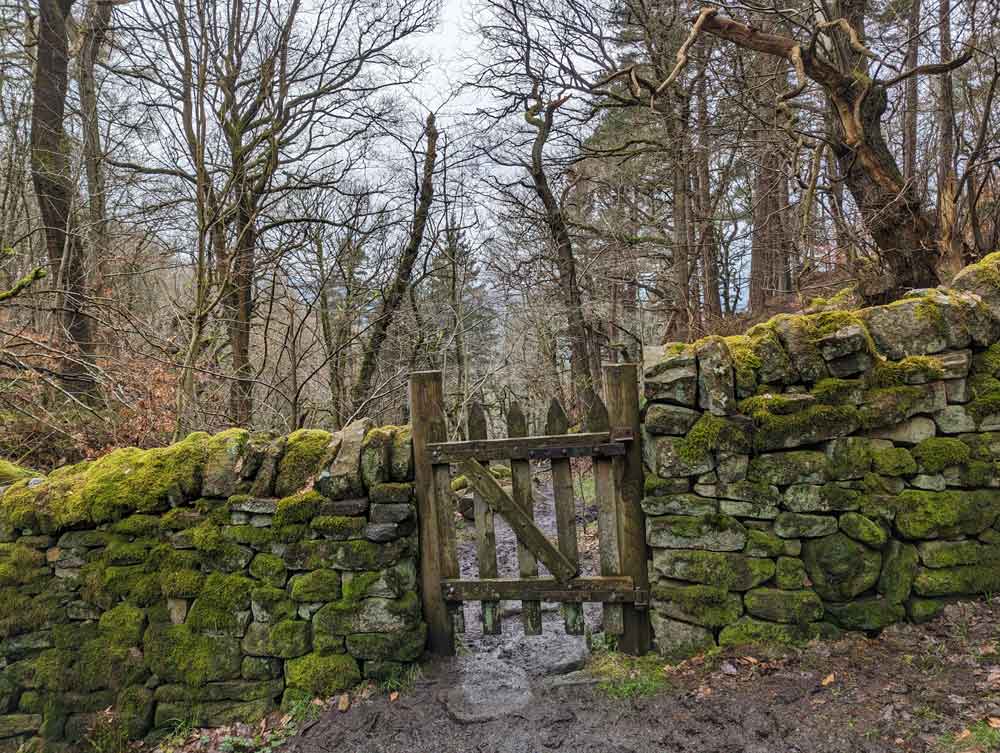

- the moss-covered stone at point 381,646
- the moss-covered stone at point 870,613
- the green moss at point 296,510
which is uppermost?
the green moss at point 296,510

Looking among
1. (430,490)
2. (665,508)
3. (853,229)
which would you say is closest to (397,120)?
(853,229)

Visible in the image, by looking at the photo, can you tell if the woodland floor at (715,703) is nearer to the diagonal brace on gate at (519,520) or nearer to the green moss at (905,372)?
the diagonal brace on gate at (519,520)

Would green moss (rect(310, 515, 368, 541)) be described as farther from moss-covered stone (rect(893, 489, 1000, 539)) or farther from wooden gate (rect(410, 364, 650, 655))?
moss-covered stone (rect(893, 489, 1000, 539))

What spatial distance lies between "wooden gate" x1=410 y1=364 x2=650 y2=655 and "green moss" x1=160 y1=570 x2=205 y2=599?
1405 mm

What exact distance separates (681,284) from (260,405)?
22.3 ft

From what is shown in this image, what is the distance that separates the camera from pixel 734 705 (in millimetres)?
2795

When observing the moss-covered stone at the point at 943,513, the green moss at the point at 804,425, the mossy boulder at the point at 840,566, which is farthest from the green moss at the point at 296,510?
the moss-covered stone at the point at 943,513

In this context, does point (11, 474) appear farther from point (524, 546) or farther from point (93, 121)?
point (93, 121)

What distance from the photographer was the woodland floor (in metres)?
2.51

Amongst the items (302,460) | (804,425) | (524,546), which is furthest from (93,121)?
(804,425)

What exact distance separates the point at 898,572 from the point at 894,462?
2.02 ft

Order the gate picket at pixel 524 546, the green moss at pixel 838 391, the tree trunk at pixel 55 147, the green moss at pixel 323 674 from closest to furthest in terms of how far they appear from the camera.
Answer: the green moss at pixel 838 391 → the green moss at pixel 323 674 → the gate picket at pixel 524 546 → the tree trunk at pixel 55 147

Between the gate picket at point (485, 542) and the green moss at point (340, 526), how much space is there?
721 millimetres

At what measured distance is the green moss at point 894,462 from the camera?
313 centimetres
